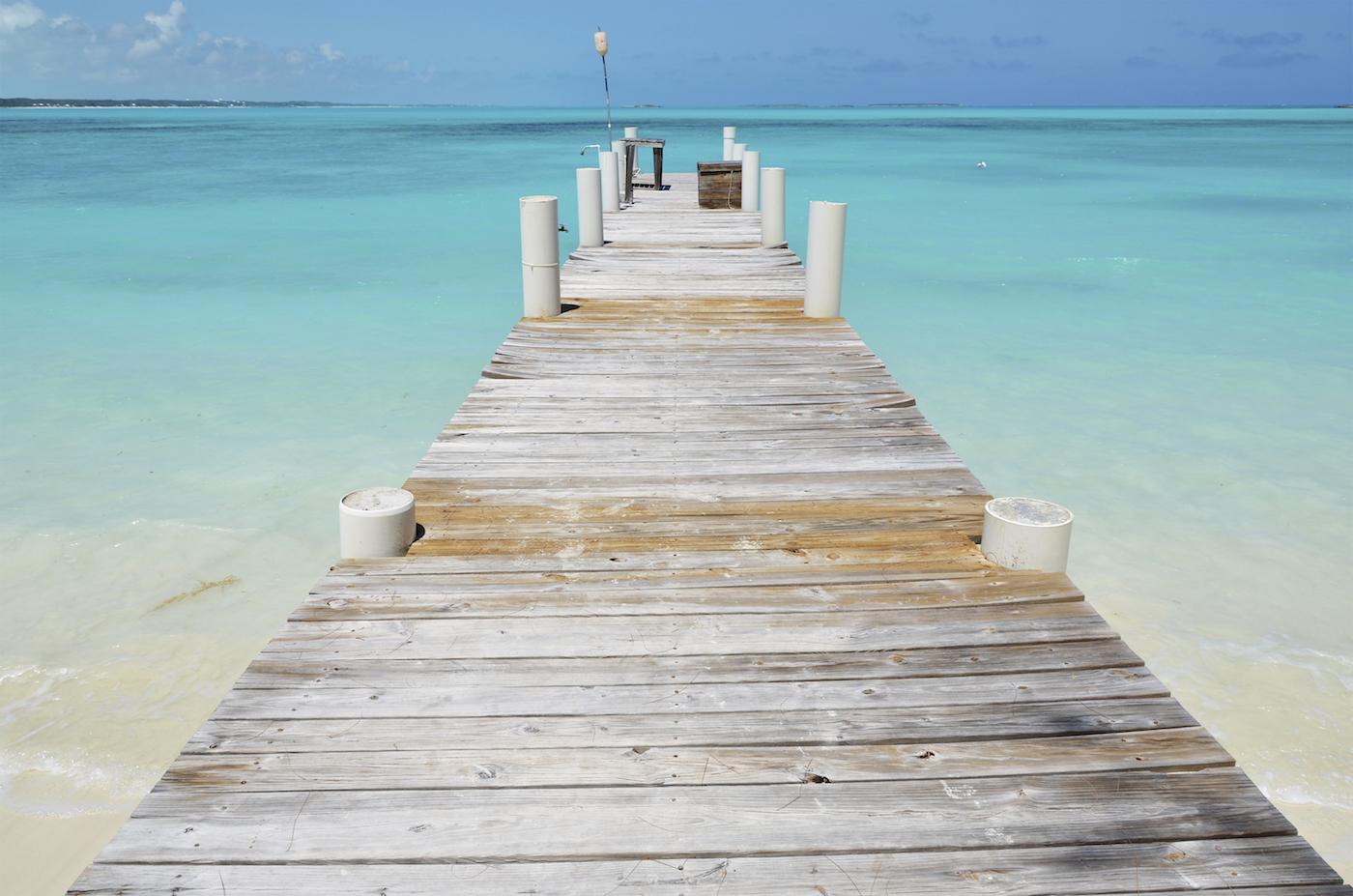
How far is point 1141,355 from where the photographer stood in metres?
12.4

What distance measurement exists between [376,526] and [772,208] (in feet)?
27.0

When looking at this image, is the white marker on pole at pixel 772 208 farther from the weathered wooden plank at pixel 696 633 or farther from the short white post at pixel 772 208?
the weathered wooden plank at pixel 696 633

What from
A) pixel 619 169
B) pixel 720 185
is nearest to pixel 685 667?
pixel 720 185

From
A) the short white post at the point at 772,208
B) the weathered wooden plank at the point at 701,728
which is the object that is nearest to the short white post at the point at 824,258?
the short white post at the point at 772,208

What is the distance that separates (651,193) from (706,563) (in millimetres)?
14653

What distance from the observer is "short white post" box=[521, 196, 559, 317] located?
21.8 ft

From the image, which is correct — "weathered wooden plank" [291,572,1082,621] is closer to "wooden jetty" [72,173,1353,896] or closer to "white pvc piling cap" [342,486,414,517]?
"wooden jetty" [72,173,1353,896]

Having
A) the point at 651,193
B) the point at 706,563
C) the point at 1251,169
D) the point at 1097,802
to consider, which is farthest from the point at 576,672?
the point at 1251,169

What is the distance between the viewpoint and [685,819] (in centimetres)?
213

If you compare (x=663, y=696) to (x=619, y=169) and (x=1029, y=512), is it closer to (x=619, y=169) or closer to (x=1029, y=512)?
(x=1029, y=512)

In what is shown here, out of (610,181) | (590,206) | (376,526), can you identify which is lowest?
(376,526)

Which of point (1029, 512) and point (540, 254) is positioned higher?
point (540, 254)

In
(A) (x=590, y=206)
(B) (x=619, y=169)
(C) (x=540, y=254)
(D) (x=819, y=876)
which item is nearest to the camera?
(D) (x=819, y=876)

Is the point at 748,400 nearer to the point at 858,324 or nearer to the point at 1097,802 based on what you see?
the point at 1097,802
